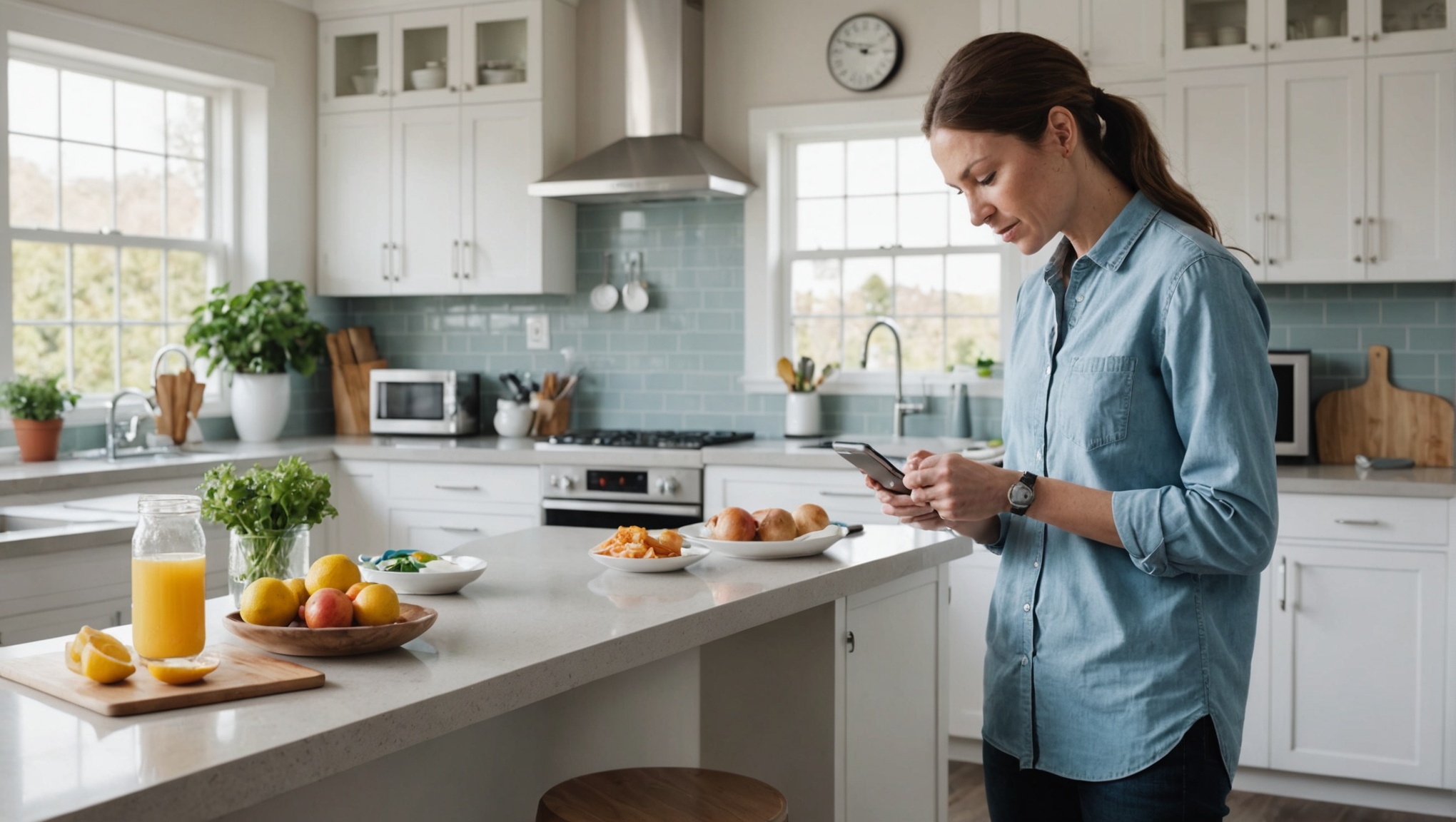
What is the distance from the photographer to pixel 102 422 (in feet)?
15.4

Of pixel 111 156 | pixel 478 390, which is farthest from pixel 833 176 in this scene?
pixel 111 156

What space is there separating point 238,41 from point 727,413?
2.37 metres

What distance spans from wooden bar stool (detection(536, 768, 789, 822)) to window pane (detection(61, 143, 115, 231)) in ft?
11.9

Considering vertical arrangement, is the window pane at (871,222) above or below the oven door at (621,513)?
above

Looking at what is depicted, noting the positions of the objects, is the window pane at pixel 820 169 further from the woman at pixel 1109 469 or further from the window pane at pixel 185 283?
the woman at pixel 1109 469

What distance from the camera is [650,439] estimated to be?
15.3ft

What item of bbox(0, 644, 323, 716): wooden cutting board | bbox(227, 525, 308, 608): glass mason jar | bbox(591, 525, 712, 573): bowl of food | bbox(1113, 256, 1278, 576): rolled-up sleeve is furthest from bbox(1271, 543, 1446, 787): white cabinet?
bbox(0, 644, 323, 716): wooden cutting board

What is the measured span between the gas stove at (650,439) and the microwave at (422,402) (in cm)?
49

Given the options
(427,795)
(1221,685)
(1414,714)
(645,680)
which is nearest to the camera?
(1221,685)

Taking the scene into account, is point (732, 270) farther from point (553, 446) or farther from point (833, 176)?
point (553, 446)

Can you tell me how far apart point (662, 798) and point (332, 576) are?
0.57m

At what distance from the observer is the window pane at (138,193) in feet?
15.9

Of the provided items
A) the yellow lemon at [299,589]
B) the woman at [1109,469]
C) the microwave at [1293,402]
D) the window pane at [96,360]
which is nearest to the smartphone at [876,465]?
the woman at [1109,469]

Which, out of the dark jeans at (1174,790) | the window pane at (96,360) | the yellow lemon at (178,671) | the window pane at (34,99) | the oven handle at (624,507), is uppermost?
the window pane at (34,99)
